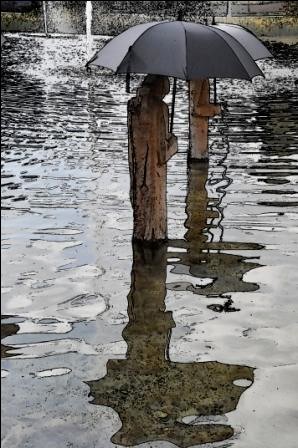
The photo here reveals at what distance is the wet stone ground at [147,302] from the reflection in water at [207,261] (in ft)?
0.06

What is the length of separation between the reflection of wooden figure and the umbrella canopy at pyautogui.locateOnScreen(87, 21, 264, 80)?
0.25 metres

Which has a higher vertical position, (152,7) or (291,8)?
(152,7)

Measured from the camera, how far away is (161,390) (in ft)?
13.4

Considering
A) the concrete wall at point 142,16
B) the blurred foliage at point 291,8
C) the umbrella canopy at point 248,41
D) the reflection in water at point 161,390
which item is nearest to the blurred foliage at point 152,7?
the concrete wall at point 142,16

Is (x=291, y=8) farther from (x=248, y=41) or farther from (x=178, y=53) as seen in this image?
(x=178, y=53)

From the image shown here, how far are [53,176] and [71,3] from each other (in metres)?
26.8

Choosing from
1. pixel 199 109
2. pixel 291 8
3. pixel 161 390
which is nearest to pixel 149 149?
pixel 161 390

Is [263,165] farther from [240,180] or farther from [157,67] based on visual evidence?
[157,67]

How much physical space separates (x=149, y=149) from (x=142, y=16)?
27.3 m

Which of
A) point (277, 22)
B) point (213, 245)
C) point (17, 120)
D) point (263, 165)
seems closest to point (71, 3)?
point (277, 22)

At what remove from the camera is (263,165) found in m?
9.70

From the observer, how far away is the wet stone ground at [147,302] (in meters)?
3.82

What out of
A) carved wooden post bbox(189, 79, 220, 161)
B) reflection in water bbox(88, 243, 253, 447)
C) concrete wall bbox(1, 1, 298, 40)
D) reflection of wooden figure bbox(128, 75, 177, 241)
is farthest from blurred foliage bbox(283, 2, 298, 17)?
reflection in water bbox(88, 243, 253, 447)

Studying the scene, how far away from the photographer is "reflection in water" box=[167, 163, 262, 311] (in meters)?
5.67
